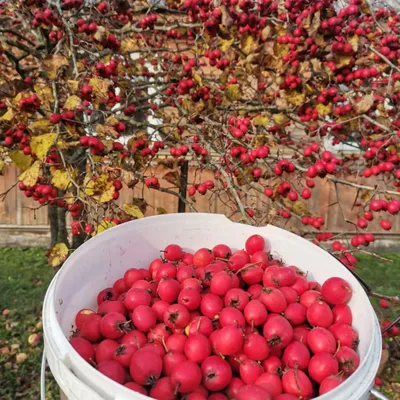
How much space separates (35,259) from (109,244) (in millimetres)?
4128

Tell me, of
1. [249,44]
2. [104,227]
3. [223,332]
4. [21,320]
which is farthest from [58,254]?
[21,320]

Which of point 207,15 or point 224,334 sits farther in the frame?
point 207,15

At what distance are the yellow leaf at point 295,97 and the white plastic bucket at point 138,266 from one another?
3.70 feet

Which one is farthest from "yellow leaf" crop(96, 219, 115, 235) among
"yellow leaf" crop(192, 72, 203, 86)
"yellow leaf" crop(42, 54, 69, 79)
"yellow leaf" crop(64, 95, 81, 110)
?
"yellow leaf" crop(192, 72, 203, 86)

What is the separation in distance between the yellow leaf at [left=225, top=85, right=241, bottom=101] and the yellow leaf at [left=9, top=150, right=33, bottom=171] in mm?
1364

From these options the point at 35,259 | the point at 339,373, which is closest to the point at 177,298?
the point at 339,373

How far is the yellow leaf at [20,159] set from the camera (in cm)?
195

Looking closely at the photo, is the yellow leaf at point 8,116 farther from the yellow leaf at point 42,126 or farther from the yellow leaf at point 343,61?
the yellow leaf at point 343,61

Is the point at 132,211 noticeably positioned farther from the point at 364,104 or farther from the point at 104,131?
the point at 364,104

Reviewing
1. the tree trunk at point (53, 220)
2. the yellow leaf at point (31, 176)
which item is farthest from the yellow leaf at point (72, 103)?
the tree trunk at point (53, 220)

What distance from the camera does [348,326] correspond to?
149 cm

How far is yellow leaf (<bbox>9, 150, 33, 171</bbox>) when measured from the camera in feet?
6.41

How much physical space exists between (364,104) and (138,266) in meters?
1.57

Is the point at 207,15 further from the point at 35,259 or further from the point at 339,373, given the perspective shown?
the point at 35,259
